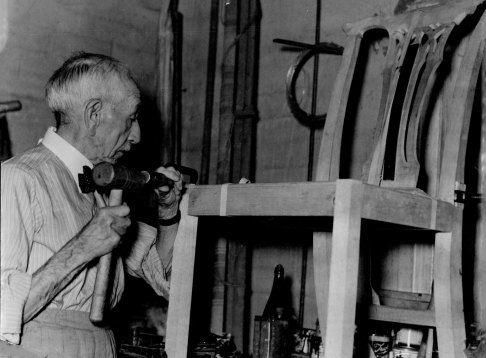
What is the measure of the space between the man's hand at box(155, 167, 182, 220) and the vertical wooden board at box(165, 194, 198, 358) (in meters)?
0.31

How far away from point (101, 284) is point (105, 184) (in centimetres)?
28

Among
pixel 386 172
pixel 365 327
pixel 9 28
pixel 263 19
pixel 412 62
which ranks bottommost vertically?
pixel 365 327

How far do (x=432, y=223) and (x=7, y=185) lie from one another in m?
1.04

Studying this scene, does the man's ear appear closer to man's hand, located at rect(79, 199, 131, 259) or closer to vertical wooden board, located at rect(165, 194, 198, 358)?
man's hand, located at rect(79, 199, 131, 259)

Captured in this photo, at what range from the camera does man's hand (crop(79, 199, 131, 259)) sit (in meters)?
1.80

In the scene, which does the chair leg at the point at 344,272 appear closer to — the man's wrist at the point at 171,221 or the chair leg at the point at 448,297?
the chair leg at the point at 448,297

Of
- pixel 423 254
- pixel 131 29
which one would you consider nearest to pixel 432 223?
pixel 423 254

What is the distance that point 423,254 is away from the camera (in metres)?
2.31

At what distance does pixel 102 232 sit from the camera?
1810 mm

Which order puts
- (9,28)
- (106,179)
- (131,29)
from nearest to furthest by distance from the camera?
(106,179)
(9,28)
(131,29)

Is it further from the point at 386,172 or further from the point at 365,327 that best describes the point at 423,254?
the point at 386,172

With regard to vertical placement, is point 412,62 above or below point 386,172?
above

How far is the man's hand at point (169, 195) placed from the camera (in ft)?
6.77

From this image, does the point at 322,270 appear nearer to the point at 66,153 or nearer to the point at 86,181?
the point at 86,181
